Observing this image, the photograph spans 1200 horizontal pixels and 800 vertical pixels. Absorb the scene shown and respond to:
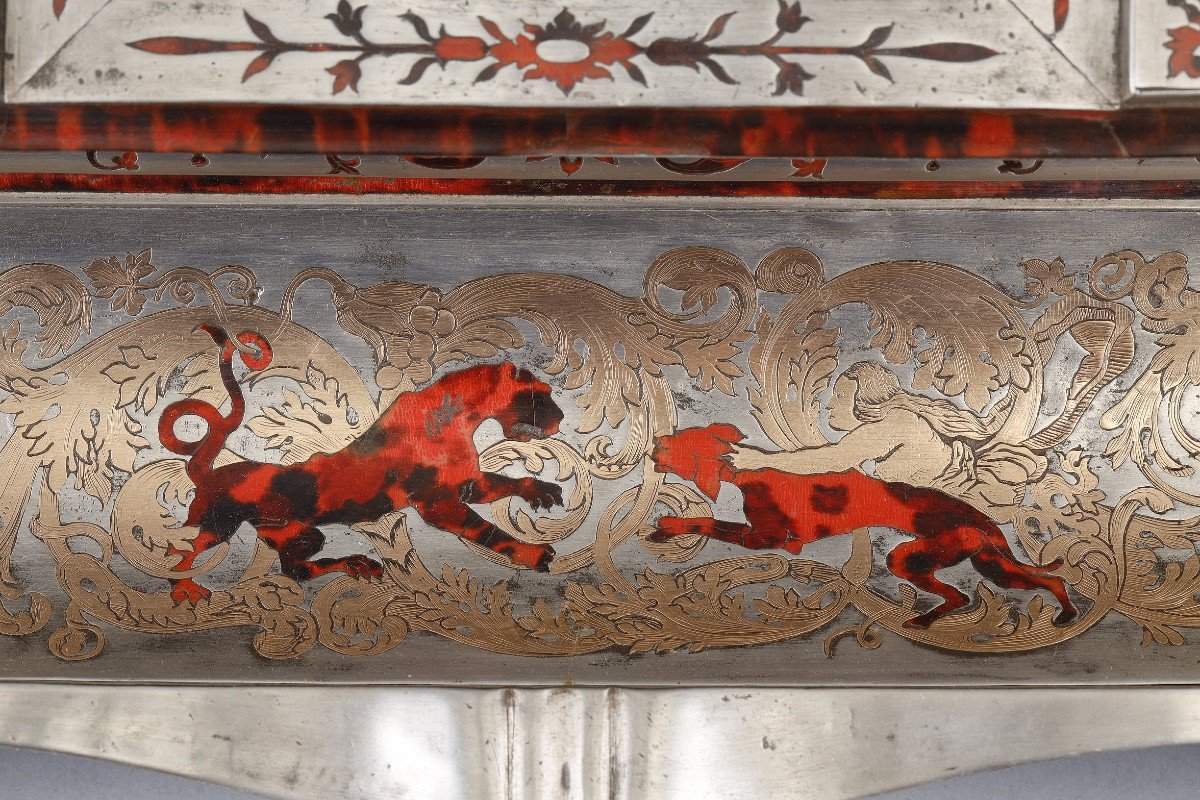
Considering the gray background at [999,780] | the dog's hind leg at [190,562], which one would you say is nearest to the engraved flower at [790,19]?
the dog's hind leg at [190,562]

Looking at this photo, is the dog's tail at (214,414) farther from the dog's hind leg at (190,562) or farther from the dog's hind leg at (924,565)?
the dog's hind leg at (924,565)

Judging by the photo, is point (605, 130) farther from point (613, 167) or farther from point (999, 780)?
point (999, 780)

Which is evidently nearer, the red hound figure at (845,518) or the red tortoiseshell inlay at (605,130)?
the red tortoiseshell inlay at (605,130)

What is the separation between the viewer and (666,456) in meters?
1.20

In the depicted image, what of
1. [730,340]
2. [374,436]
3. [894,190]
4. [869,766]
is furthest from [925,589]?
[374,436]

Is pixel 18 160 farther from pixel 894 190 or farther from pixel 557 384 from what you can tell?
pixel 894 190

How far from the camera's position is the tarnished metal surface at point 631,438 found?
1196 millimetres

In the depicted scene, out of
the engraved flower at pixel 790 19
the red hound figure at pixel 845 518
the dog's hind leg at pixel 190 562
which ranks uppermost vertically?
the engraved flower at pixel 790 19

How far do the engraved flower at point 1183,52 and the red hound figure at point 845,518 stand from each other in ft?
1.73

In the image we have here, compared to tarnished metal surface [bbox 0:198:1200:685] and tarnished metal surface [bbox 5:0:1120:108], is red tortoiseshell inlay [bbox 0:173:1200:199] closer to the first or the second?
tarnished metal surface [bbox 0:198:1200:685]

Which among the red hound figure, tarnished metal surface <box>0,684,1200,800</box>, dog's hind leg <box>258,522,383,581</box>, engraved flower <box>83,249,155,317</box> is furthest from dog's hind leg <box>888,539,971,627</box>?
engraved flower <box>83,249,155,317</box>

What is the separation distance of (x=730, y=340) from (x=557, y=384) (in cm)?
22

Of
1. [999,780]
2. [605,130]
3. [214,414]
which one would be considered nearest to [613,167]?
[605,130]

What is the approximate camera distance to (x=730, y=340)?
1205 mm
